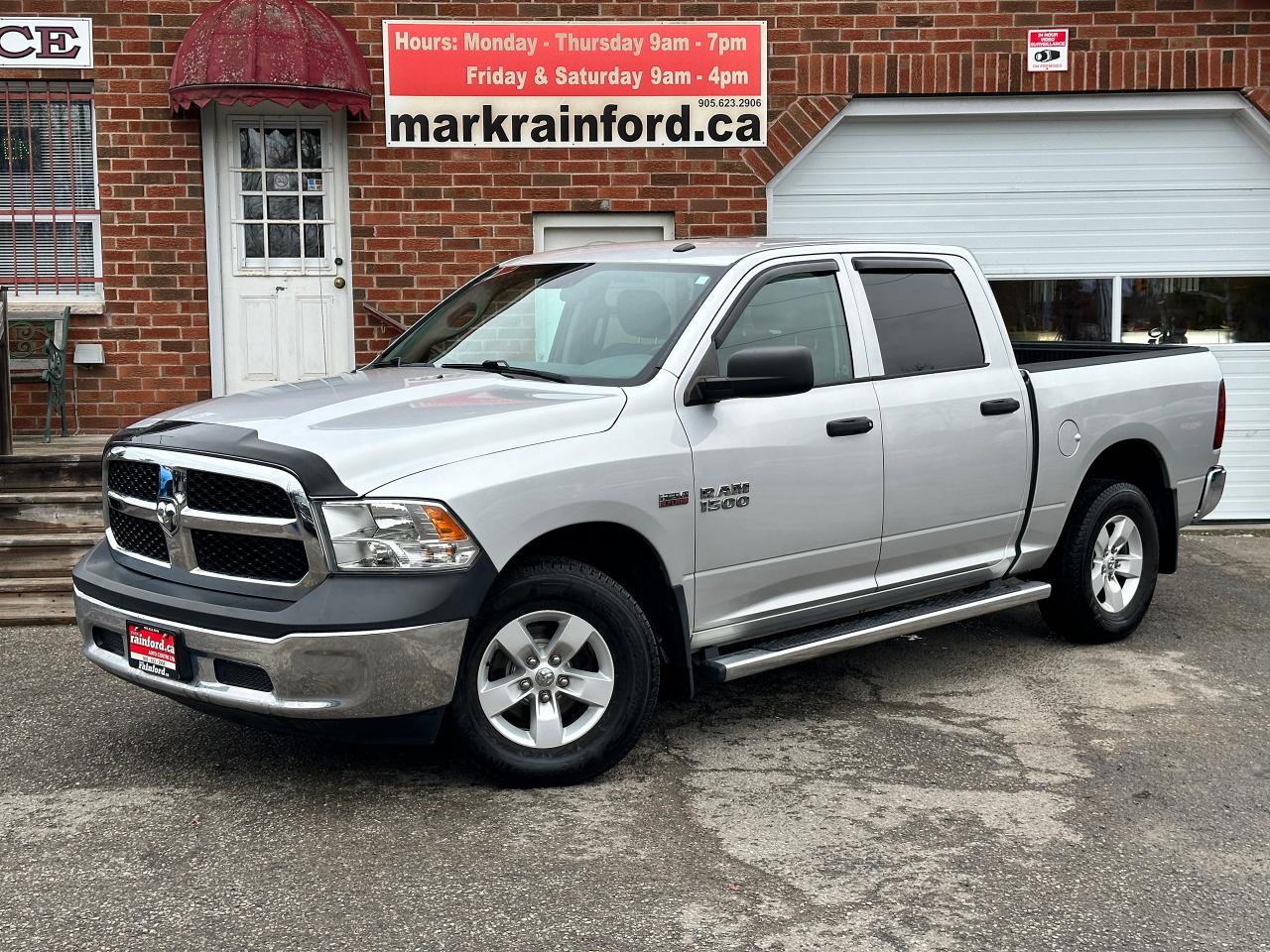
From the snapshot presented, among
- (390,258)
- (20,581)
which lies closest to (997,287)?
(390,258)

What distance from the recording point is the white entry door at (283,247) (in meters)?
10.8

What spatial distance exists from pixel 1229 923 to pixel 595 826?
6.08ft

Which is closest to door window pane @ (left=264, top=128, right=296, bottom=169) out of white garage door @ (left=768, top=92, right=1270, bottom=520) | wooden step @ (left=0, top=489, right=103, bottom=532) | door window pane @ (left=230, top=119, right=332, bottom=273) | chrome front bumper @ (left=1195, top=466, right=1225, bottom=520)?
door window pane @ (left=230, top=119, right=332, bottom=273)

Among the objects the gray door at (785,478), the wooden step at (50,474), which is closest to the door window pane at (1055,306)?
the gray door at (785,478)

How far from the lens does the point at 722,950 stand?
12.1 feet

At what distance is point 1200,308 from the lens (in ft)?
37.4

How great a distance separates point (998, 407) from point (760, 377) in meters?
1.60

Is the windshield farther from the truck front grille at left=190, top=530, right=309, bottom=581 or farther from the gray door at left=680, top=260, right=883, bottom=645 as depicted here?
the truck front grille at left=190, top=530, right=309, bottom=581

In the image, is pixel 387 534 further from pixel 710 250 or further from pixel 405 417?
pixel 710 250

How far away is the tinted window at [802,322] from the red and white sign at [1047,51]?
19.8ft

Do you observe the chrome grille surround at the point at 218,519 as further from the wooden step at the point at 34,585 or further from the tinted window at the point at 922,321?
the wooden step at the point at 34,585

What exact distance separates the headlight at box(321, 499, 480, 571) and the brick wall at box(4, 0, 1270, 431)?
262 inches

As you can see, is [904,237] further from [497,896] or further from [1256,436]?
[497,896]

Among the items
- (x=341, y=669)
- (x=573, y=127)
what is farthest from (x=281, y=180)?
(x=341, y=669)
